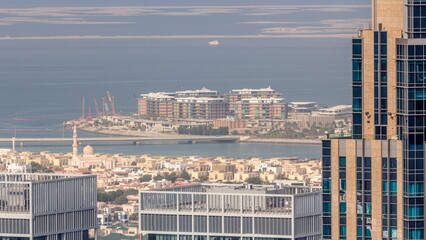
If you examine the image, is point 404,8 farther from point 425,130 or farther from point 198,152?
point 198,152

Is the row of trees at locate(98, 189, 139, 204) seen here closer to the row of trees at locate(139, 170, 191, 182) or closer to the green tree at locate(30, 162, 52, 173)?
the row of trees at locate(139, 170, 191, 182)

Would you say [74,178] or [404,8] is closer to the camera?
[404,8]

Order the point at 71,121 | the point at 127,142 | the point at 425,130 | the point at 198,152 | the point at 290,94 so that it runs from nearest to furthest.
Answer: the point at 425,130 < the point at 198,152 < the point at 127,142 < the point at 71,121 < the point at 290,94

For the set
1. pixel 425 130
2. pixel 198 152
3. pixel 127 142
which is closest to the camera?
pixel 425 130

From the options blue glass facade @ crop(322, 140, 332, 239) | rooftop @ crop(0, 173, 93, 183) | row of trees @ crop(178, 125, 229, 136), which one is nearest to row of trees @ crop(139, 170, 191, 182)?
row of trees @ crop(178, 125, 229, 136)

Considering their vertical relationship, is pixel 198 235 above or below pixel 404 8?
below

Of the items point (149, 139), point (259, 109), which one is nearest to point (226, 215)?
point (149, 139)

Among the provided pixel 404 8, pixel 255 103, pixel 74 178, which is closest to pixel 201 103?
pixel 255 103
